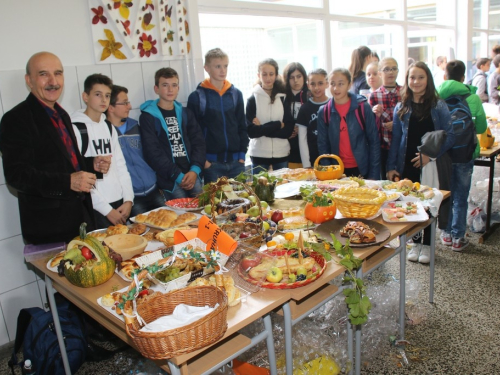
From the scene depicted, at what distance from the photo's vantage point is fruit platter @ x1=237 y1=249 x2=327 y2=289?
1.60 metres

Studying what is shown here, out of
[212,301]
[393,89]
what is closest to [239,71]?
[393,89]

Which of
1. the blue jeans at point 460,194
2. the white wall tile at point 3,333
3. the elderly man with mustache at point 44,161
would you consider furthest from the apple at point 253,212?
the blue jeans at point 460,194

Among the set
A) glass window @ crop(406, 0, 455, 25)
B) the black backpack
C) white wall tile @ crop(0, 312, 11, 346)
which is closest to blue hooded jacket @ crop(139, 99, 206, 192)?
white wall tile @ crop(0, 312, 11, 346)

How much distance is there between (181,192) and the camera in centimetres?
322

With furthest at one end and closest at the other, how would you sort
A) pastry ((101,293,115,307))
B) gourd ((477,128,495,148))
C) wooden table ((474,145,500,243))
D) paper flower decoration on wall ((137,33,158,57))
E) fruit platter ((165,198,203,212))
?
gourd ((477,128,495,148)), wooden table ((474,145,500,243)), paper flower decoration on wall ((137,33,158,57)), fruit platter ((165,198,203,212)), pastry ((101,293,115,307))

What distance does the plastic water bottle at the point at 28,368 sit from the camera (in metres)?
2.28

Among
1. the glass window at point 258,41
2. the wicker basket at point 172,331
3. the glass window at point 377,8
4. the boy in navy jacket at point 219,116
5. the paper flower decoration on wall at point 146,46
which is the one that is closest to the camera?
the wicker basket at point 172,331

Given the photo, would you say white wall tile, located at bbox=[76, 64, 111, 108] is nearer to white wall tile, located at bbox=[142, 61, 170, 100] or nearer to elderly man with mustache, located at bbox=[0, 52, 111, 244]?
white wall tile, located at bbox=[142, 61, 170, 100]

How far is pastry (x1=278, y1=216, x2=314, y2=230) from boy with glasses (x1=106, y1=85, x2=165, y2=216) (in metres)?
1.31

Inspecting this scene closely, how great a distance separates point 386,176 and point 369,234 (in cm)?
188

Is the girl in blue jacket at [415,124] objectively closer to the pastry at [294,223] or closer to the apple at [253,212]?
the pastry at [294,223]

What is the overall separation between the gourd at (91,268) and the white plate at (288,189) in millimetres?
1244

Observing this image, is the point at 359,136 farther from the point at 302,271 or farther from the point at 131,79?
the point at 302,271

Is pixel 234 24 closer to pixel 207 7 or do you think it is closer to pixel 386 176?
pixel 207 7
